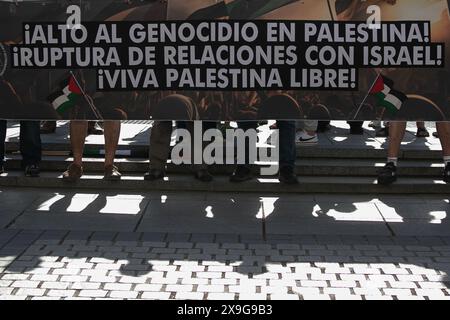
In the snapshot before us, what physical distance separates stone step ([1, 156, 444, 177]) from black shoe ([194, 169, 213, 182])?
0.98 ft

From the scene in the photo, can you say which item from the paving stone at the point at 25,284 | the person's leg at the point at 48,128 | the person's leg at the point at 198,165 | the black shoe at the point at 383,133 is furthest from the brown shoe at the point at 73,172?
the black shoe at the point at 383,133

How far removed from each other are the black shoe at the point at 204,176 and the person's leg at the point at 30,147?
178cm

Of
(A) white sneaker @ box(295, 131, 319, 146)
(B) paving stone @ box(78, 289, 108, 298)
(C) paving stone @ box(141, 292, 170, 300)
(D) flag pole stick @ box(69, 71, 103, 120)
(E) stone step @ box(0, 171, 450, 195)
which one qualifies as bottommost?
(C) paving stone @ box(141, 292, 170, 300)

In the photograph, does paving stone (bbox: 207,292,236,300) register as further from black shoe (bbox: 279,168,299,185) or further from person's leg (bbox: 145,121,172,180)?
person's leg (bbox: 145,121,172,180)

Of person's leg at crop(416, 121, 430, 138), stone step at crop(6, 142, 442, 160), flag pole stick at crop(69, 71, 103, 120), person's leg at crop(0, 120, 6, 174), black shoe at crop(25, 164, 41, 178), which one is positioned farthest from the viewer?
person's leg at crop(416, 121, 430, 138)

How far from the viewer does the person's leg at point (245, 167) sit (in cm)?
721

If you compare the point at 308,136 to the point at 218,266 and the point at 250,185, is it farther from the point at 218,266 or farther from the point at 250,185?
the point at 218,266

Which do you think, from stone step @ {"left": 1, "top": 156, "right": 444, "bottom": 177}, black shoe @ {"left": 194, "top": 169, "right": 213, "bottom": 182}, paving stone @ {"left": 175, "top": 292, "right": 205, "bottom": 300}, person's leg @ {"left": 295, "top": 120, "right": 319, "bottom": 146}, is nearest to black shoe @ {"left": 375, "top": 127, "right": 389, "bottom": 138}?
person's leg @ {"left": 295, "top": 120, "right": 319, "bottom": 146}

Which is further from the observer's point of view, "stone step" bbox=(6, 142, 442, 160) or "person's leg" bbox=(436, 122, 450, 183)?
"stone step" bbox=(6, 142, 442, 160)

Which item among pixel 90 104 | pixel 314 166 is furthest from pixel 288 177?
pixel 90 104

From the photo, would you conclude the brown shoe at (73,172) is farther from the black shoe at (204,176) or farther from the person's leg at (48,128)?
the person's leg at (48,128)

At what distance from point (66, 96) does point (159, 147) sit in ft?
3.65

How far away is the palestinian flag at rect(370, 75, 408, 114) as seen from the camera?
677 centimetres

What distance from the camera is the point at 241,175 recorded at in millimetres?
7219
